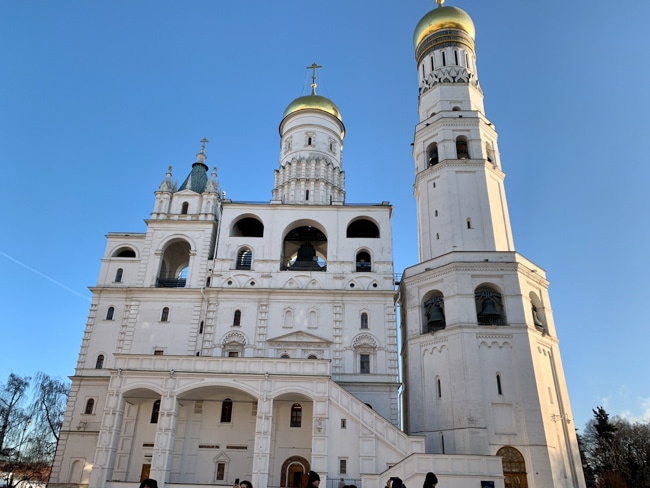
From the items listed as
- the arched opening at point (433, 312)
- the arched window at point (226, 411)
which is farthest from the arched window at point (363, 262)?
the arched window at point (226, 411)

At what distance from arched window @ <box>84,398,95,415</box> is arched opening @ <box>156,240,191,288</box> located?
310 inches

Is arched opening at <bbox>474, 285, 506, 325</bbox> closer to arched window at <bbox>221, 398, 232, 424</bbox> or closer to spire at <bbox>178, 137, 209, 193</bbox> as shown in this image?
arched window at <bbox>221, 398, 232, 424</bbox>

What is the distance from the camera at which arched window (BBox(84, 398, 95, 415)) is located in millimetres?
29092

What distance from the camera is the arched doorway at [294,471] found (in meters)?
25.9

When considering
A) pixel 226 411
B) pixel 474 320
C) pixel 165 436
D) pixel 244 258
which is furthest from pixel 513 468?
pixel 244 258

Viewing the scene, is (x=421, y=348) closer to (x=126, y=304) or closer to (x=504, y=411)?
(x=504, y=411)

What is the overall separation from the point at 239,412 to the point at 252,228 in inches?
567

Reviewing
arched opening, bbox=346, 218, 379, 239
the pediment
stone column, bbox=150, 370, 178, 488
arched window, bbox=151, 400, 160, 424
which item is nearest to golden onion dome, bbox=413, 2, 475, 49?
arched opening, bbox=346, 218, 379, 239

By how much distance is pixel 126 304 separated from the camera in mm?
31594

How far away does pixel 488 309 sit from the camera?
28.1 meters

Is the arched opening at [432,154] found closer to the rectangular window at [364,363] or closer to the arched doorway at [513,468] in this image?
the rectangular window at [364,363]

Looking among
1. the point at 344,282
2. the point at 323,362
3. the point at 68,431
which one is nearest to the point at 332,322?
the point at 344,282

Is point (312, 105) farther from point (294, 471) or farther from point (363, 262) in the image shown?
point (294, 471)

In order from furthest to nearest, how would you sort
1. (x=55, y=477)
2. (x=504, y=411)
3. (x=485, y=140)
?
(x=485, y=140), (x=55, y=477), (x=504, y=411)
